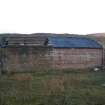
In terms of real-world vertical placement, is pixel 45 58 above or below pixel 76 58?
above

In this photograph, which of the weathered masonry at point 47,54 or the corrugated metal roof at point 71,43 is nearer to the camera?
the weathered masonry at point 47,54

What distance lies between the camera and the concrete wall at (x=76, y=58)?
26.8m

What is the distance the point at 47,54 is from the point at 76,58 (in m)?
2.71

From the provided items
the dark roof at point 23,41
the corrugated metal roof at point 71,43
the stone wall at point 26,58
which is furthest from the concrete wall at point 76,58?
the dark roof at point 23,41

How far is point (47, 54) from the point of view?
2647 cm

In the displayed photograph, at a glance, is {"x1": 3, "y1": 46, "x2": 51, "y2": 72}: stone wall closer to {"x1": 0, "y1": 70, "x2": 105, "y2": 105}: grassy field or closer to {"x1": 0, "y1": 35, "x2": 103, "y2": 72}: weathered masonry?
{"x1": 0, "y1": 35, "x2": 103, "y2": 72}: weathered masonry

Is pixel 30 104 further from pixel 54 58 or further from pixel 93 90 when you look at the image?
pixel 54 58

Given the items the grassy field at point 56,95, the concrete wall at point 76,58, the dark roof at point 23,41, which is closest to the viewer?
the grassy field at point 56,95

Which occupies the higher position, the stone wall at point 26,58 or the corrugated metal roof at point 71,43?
the corrugated metal roof at point 71,43

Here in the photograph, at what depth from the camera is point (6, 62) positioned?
2538 cm

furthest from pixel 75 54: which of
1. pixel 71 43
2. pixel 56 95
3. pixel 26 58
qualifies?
pixel 56 95

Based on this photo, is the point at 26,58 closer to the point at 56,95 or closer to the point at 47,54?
the point at 47,54

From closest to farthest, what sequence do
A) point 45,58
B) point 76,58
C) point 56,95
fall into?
point 56,95
point 45,58
point 76,58

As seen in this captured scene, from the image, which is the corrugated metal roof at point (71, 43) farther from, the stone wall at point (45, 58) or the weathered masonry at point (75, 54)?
the stone wall at point (45, 58)
